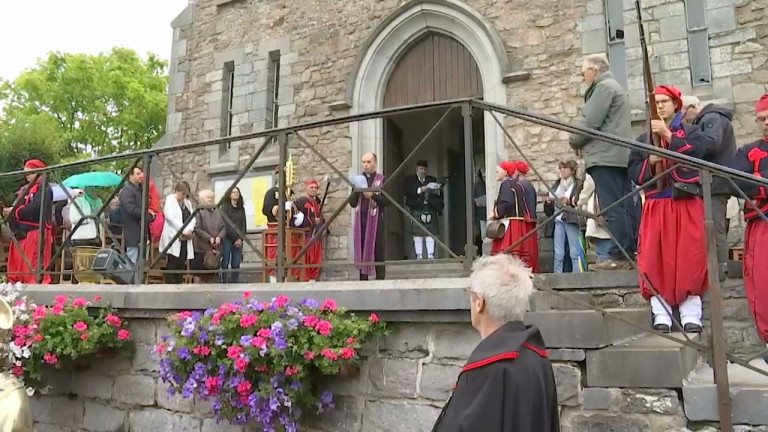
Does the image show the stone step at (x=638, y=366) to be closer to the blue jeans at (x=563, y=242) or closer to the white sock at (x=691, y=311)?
the white sock at (x=691, y=311)

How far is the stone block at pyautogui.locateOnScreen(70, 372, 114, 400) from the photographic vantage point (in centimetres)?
473

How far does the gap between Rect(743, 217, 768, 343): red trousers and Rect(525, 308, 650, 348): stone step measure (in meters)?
0.64

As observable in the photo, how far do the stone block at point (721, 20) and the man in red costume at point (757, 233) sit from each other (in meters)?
4.27

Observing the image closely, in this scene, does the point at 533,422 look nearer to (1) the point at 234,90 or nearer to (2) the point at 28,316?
(2) the point at 28,316

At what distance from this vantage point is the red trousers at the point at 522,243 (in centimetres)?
585

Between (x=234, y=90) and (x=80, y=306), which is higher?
(x=234, y=90)

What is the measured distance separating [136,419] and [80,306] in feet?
2.94

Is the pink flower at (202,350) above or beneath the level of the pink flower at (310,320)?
beneath

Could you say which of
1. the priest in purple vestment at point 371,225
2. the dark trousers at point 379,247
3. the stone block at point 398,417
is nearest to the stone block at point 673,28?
the priest in purple vestment at point 371,225

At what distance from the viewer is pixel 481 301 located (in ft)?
7.41

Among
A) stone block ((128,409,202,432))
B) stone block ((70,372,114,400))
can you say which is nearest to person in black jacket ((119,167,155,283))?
stone block ((70,372,114,400))

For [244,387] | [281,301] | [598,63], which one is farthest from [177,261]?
[598,63]

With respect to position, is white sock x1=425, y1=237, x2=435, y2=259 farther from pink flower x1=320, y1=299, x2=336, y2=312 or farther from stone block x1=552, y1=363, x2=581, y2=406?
stone block x1=552, y1=363, x2=581, y2=406

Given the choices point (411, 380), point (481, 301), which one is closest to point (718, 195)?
point (411, 380)
